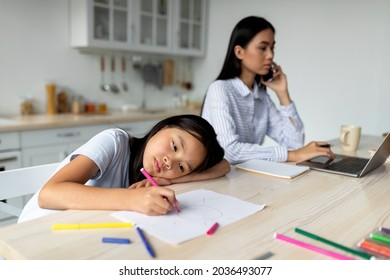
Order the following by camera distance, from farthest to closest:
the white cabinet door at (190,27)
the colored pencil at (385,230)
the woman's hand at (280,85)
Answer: the white cabinet door at (190,27)
the woman's hand at (280,85)
the colored pencil at (385,230)

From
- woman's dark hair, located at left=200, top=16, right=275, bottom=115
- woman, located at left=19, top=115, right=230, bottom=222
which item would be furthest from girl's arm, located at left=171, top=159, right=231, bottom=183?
woman's dark hair, located at left=200, top=16, right=275, bottom=115

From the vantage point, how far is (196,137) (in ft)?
3.22

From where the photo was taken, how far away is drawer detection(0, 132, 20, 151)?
7.16 ft

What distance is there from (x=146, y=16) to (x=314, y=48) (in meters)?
1.52

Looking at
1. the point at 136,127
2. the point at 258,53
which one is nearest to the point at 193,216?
the point at 258,53

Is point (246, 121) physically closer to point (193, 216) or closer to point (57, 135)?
point (193, 216)

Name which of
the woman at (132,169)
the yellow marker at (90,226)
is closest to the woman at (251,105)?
the woman at (132,169)

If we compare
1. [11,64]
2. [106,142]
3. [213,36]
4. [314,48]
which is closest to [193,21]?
[213,36]

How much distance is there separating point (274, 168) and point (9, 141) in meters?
1.75

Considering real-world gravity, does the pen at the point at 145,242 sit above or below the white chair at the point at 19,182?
above

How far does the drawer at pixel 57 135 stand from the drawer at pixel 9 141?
0.03 metres

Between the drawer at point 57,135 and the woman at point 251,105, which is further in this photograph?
the drawer at point 57,135

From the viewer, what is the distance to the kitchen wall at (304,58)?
2697 millimetres

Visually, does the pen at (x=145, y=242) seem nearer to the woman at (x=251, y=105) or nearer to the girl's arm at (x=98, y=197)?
the girl's arm at (x=98, y=197)
